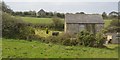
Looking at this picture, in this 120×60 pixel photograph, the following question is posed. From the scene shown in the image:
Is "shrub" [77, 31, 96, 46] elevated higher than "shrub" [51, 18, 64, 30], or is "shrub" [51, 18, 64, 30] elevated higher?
"shrub" [51, 18, 64, 30]

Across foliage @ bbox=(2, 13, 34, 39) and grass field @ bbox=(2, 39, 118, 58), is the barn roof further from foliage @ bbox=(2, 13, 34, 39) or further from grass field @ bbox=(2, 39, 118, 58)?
grass field @ bbox=(2, 39, 118, 58)

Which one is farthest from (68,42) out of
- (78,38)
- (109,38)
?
(109,38)

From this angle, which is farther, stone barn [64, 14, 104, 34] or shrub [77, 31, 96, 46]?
stone barn [64, 14, 104, 34]

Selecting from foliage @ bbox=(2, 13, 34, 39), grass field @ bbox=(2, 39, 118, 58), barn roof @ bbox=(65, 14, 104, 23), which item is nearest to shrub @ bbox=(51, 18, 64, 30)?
barn roof @ bbox=(65, 14, 104, 23)

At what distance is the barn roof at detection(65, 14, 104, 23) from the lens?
33.4 m

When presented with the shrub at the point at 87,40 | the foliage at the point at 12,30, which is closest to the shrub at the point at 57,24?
the foliage at the point at 12,30

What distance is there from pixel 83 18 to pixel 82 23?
3.66ft

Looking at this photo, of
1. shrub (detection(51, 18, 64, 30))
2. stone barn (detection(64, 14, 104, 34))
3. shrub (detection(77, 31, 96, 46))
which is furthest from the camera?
shrub (detection(51, 18, 64, 30))

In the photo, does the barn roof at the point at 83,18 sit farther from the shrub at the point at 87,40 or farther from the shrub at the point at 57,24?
the shrub at the point at 87,40

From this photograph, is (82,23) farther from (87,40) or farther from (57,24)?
(87,40)

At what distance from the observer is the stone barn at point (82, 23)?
109 feet

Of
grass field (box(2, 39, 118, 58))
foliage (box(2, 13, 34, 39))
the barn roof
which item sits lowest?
grass field (box(2, 39, 118, 58))

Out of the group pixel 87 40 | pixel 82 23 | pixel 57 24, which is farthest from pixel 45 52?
pixel 57 24

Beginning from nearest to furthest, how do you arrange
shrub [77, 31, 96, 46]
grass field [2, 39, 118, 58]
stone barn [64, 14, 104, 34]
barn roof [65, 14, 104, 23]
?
1. grass field [2, 39, 118, 58]
2. shrub [77, 31, 96, 46]
3. stone barn [64, 14, 104, 34]
4. barn roof [65, 14, 104, 23]
